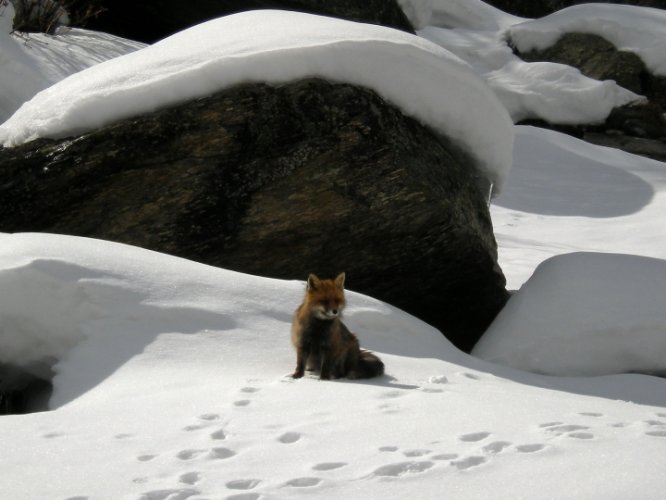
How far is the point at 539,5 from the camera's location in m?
20.7

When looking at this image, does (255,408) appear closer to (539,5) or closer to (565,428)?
(565,428)

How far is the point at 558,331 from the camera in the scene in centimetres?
707

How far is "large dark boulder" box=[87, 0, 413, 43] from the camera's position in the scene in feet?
42.3

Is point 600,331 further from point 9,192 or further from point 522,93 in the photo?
point 522,93

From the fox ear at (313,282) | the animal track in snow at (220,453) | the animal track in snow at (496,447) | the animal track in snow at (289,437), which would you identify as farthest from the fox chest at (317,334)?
the animal track in snow at (496,447)

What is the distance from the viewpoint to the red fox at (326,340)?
5598 mm

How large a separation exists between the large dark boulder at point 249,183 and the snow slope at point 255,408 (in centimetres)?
73

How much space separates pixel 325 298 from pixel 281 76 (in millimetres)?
2271

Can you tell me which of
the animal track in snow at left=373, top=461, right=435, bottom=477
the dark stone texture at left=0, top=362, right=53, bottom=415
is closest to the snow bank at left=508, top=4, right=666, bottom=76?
the dark stone texture at left=0, top=362, right=53, bottom=415

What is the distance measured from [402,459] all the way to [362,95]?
3898 millimetres

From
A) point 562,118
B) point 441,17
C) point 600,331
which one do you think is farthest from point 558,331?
point 441,17

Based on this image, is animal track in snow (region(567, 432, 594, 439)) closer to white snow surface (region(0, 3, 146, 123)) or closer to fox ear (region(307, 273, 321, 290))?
fox ear (region(307, 273, 321, 290))

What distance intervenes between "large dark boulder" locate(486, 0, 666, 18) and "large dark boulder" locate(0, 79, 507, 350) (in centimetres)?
1434

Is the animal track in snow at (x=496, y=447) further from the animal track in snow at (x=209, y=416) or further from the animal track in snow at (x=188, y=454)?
the animal track in snow at (x=209, y=416)
